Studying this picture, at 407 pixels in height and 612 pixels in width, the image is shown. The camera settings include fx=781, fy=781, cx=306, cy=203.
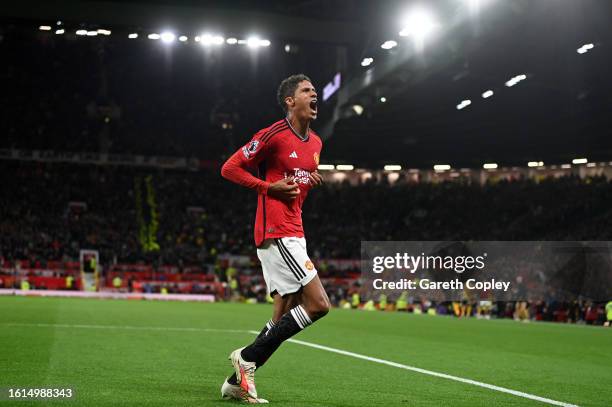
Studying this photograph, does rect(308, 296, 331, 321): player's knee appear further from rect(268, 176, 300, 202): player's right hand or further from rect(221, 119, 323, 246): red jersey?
rect(268, 176, 300, 202): player's right hand

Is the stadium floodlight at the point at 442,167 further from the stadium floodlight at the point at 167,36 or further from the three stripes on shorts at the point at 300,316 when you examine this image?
the three stripes on shorts at the point at 300,316

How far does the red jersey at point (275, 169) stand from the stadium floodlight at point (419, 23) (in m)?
18.4

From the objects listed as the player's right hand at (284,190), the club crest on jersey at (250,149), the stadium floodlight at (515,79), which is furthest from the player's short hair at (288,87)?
the stadium floodlight at (515,79)

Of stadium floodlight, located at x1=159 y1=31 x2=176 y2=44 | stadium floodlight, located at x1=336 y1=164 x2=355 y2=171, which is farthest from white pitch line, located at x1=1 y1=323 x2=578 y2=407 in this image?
stadium floodlight, located at x1=336 y1=164 x2=355 y2=171

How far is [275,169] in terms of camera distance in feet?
19.2

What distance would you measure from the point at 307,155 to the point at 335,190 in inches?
2114

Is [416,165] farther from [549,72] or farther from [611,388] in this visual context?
[611,388]

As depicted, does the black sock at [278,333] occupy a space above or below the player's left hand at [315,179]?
below

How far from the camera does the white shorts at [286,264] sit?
558cm

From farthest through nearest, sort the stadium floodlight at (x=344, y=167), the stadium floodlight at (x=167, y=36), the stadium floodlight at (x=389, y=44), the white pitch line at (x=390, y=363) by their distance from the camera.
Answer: the stadium floodlight at (x=344, y=167)
the stadium floodlight at (x=167, y=36)
the stadium floodlight at (x=389, y=44)
the white pitch line at (x=390, y=363)

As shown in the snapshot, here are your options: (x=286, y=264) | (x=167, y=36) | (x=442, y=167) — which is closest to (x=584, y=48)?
(x=167, y=36)

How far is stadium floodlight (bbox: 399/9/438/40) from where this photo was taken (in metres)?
23.4

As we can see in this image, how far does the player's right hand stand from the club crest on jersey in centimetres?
28

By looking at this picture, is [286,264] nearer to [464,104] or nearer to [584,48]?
[584,48]
